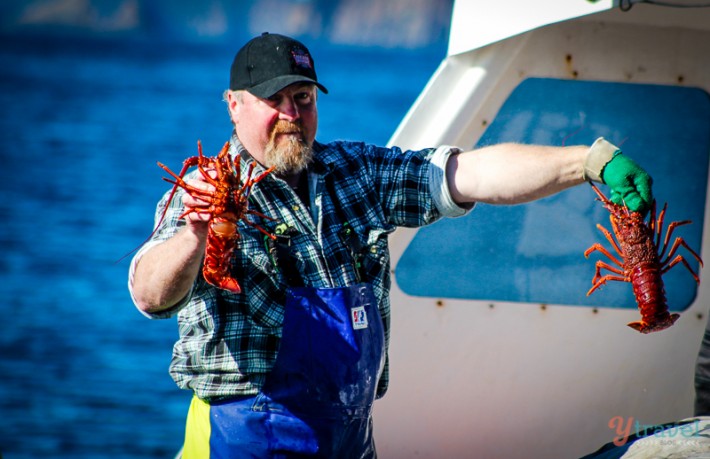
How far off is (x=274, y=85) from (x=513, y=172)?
→ 0.75 m

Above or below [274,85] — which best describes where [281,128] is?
below

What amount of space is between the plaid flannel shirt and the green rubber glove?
50 centimetres

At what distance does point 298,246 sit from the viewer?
2650mm

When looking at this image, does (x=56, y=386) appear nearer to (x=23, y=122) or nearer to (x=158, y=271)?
(x=158, y=271)

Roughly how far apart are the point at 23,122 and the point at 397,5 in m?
15.6

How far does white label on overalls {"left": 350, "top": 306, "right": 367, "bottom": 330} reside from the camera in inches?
103

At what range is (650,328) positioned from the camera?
267 cm

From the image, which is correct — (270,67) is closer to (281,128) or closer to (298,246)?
(281,128)

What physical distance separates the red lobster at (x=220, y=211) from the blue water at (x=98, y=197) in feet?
23.2

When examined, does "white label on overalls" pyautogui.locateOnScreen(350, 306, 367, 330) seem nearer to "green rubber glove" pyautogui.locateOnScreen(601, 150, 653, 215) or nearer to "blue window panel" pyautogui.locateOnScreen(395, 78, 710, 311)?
"green rubber glove" pyautogui.locateOnScreen(601, 150, 653, 215)

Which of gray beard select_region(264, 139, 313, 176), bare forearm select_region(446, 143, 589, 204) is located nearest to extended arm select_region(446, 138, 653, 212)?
bare forearm select_region(446, 143, 589, 204)

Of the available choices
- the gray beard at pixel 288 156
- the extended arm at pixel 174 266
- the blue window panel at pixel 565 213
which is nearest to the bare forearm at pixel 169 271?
the extended arm at pixel 174 266

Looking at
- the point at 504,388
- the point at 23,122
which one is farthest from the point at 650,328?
the point at 23,122

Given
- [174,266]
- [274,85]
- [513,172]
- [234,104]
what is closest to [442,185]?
[513,172]
